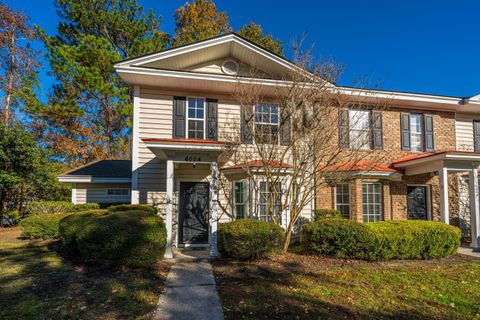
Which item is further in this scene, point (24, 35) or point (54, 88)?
point (54, 88)

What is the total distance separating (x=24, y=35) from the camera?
707 inches

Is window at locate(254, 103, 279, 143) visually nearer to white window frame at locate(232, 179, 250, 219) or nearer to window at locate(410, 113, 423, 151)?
white window frame at locate(232, 179, 250, 219)

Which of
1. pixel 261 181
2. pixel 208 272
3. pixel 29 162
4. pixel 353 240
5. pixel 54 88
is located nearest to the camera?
pixel 208 272

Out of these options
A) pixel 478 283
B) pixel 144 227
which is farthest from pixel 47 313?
pixel 478 283

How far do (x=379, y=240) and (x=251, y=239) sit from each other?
3.47 m

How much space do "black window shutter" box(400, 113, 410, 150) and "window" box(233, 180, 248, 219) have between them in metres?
7.15

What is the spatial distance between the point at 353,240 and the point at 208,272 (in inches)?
154

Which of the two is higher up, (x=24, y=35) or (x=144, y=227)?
(x=24, y=35)

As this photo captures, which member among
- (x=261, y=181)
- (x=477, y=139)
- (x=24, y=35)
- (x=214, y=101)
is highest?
(x=24, y=35)

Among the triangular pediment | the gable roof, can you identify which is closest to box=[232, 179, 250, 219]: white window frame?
the triangular pediment

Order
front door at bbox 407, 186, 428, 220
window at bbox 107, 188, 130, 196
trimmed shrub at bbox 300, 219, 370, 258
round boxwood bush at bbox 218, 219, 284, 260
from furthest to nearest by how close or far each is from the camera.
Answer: window at bbox 107, 188, 130, 196, front door at bbox 407, 186, 428, 220, trimmed shrub at bbox 300, 219, 370, 258, round boxwood bush at bbox 218, 219, 284, 260

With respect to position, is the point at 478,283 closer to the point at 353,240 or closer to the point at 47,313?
the point at 353,240

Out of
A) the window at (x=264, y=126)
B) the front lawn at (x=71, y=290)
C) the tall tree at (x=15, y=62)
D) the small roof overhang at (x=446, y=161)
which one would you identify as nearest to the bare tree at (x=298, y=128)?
the window at (x=264, y=126)

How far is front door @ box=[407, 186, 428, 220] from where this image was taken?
1080 centimetres
